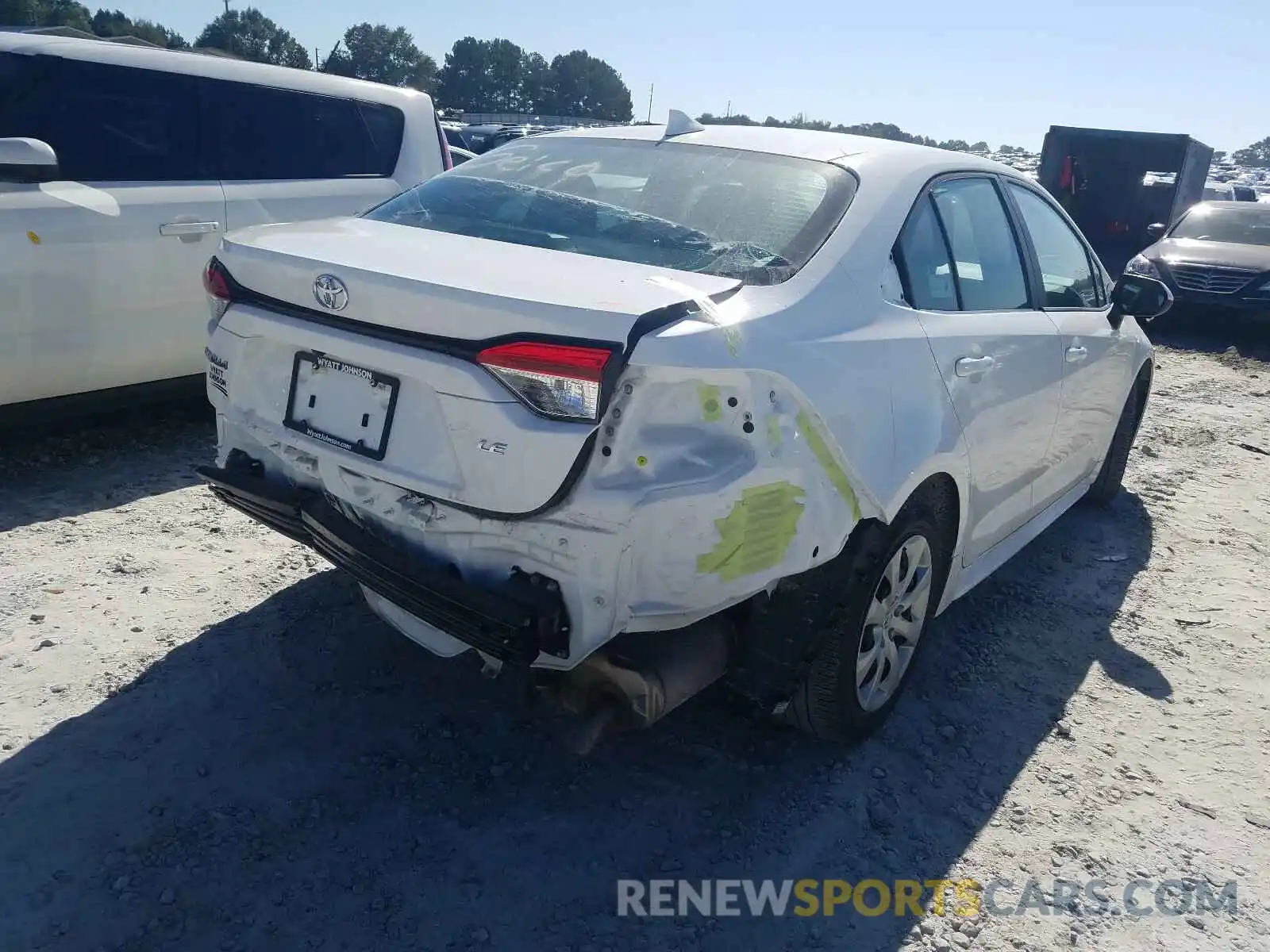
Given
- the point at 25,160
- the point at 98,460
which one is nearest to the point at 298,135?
the point at 25,160

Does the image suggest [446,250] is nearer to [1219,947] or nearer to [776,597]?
[776,597]

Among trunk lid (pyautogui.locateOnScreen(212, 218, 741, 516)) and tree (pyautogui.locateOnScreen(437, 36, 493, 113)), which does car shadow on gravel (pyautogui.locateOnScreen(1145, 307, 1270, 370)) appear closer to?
trunk lid (pyautogui.locateOnScreen(212, 218, 741, 516))

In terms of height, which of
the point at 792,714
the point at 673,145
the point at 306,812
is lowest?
the point at 306,812

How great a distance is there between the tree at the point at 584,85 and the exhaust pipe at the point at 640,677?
92268 millimetres

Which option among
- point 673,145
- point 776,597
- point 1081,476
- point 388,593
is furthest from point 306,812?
point 1081,476

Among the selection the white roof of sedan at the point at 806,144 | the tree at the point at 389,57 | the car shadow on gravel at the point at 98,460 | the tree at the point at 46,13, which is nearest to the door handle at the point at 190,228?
the car shadow on gravel at the point at 98,460

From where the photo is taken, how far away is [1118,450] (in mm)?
5195

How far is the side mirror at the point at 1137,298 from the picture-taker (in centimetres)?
434

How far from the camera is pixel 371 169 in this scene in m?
5.73

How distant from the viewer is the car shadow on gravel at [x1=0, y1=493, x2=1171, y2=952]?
2.25 meters

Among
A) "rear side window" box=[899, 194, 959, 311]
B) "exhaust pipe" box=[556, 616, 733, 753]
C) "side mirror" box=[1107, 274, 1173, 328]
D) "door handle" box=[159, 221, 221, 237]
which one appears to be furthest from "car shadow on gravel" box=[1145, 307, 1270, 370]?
"exhaust pipe" box=[556, 616, 733, 753]

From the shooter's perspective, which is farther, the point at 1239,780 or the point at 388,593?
the point at 1239,780

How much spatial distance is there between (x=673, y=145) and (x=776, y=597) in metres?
1.58

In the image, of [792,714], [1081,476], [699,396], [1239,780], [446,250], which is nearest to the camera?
[699,396]
